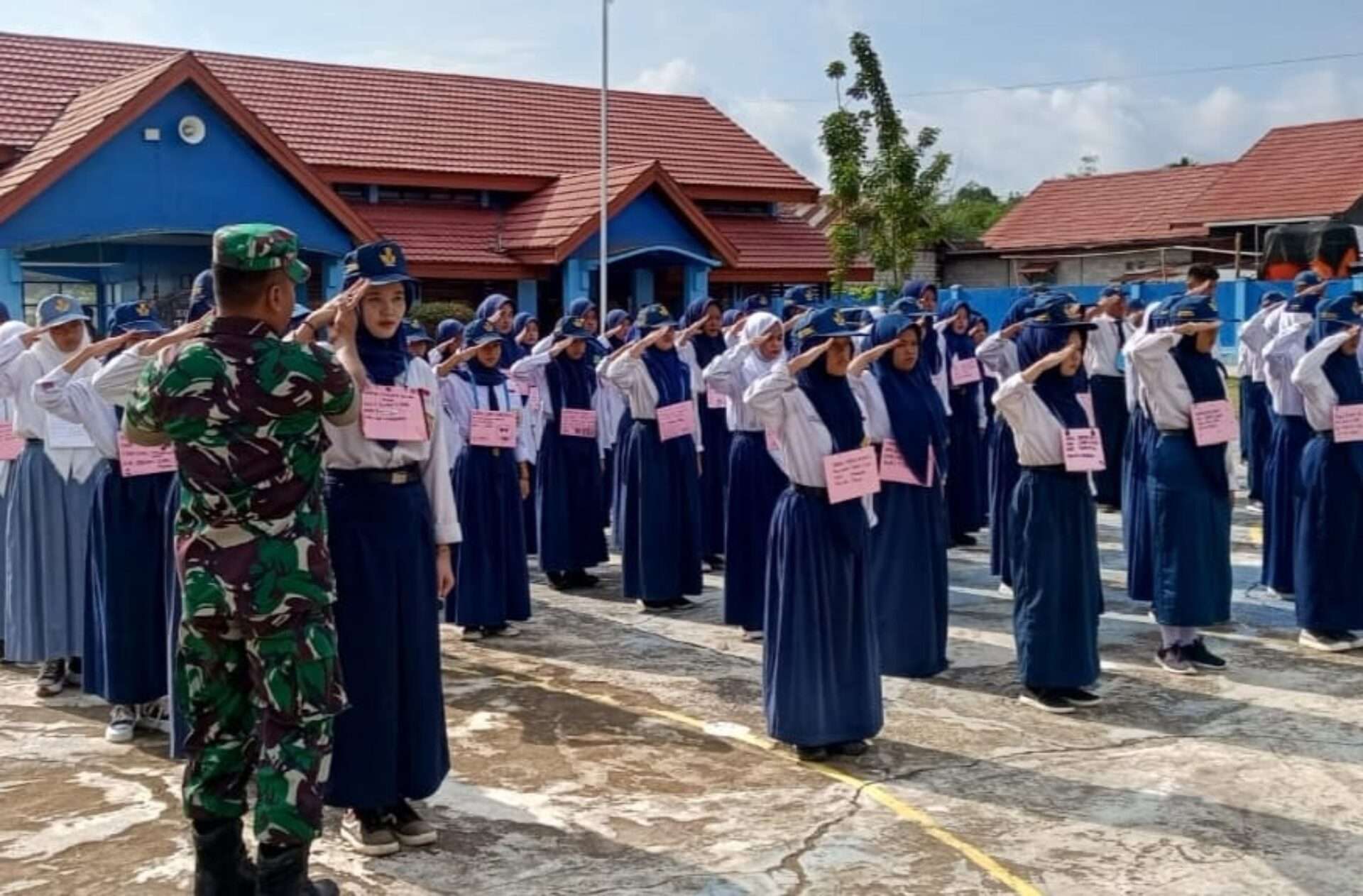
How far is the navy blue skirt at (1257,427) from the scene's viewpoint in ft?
42.4

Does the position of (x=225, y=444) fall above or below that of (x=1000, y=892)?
above

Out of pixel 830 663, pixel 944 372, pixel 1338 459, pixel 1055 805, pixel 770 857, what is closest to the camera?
pixel 770 857

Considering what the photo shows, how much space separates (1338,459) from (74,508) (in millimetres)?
6926

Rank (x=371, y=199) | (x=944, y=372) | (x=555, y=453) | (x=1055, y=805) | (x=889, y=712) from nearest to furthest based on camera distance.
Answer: (x=1055, y=805), (x=889, y=712), (x=555, y=453), (x=944, y=372), (x=371, y=199)

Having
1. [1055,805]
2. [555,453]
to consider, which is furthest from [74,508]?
[1055,805]

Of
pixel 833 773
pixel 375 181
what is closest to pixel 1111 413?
pixel 833 773

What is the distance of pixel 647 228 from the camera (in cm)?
2216

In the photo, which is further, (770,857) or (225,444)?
(770,857)

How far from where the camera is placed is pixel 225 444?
4.01 meters

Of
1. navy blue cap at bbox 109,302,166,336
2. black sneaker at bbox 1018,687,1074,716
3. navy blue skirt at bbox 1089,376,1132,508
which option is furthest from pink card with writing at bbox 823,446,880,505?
navy blue skirt at bbox 1089,376,1132,508

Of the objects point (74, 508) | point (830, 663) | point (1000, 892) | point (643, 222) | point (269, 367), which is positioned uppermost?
point (643, 222)

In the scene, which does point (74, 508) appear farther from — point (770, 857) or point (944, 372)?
point (944, 372)

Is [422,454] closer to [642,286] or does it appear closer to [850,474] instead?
[850,474]

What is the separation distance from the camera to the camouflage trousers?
4.08 m
